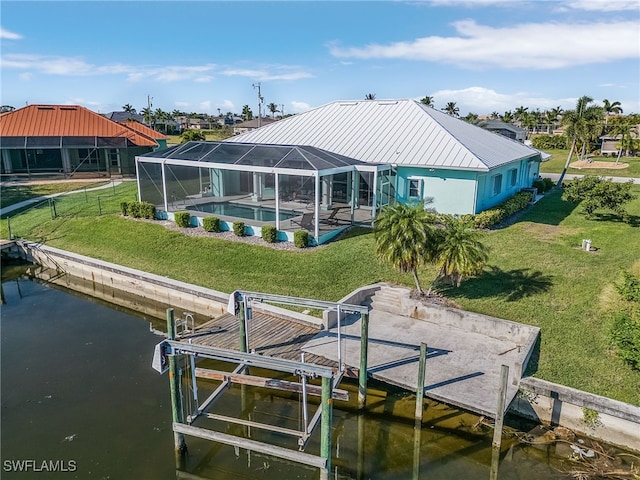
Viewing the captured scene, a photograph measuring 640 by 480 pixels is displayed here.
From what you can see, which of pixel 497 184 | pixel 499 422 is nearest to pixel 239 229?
pixel 499 422

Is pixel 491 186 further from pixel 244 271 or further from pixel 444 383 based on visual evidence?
pixel 444 383

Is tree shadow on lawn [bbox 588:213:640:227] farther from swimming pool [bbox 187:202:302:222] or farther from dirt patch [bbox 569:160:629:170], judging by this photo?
dirt patch [bbox 569:160:629:170]

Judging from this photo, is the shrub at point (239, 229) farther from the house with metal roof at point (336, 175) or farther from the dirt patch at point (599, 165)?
the dirt patch at point (599, 165)

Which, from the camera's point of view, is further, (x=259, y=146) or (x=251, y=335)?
(x=259, y=146)

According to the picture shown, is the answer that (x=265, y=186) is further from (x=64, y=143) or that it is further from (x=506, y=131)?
(x=506, y=131)

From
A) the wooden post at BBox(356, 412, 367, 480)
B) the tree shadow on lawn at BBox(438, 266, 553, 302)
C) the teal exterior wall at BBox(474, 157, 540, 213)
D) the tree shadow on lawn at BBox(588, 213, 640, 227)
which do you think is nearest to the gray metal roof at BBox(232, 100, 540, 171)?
the teal exterior wall at BBox(474, 157, 540, 213)

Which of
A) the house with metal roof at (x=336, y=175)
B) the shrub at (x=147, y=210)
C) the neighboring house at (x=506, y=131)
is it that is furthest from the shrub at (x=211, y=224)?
the neighboring house at (x=506, y=131)

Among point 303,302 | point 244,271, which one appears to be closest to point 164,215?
point 244,271
